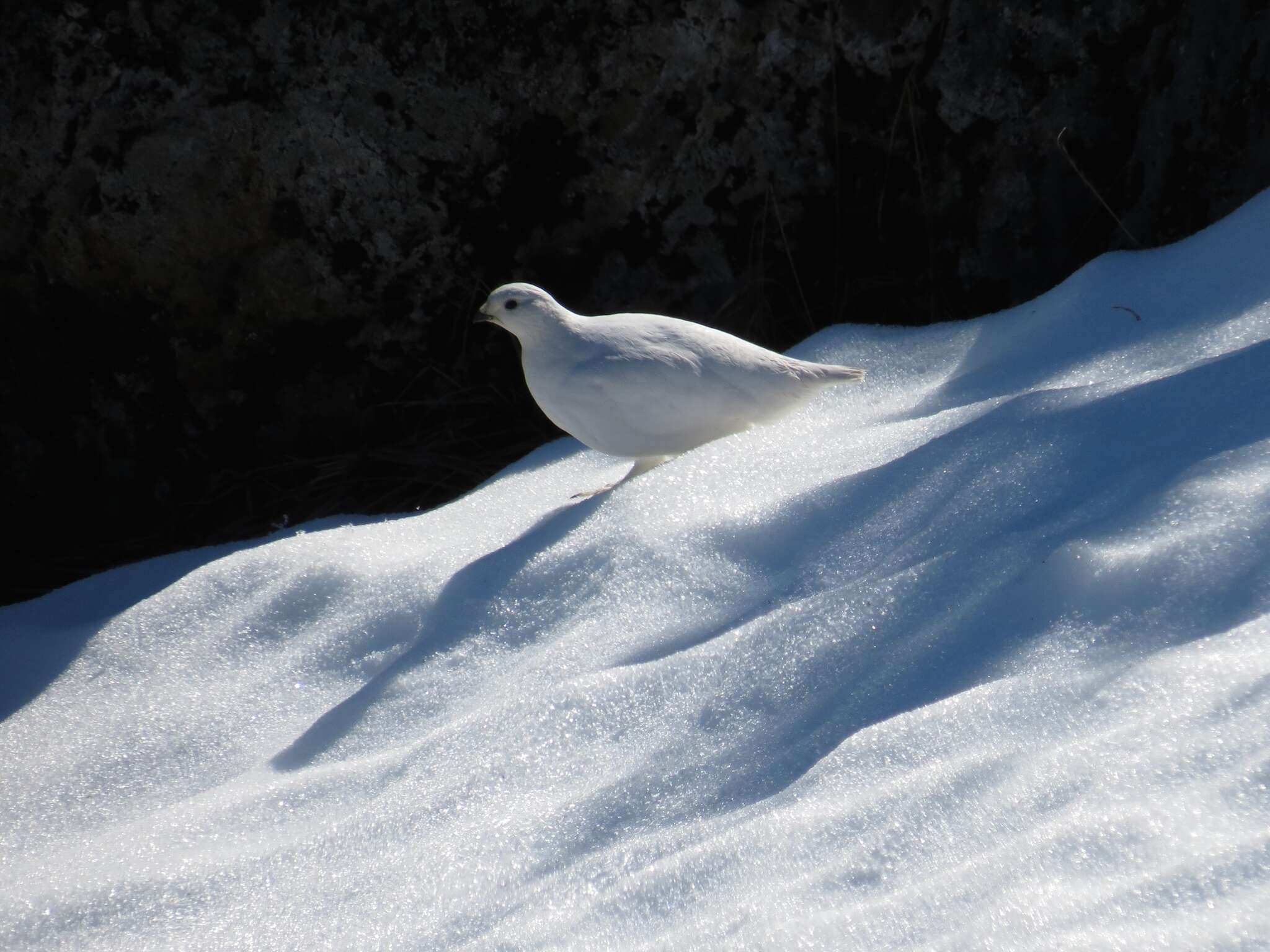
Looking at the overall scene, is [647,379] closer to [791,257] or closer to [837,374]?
[837,374]

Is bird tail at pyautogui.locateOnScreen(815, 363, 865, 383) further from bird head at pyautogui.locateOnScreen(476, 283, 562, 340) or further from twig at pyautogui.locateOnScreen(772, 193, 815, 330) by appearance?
twig at pyautogui.locateOnScreen(772, 193, 815, 330)


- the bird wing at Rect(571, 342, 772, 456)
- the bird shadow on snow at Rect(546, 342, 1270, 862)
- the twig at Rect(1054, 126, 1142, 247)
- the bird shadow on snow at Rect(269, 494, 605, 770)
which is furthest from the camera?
the twig at Rect(1054, 126, 1142, 247)

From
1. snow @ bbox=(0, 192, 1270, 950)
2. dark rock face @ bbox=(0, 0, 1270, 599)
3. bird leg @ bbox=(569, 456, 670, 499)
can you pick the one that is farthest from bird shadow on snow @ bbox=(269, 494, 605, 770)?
dark rock face @ bbox=(0, 0, 1270, 599)

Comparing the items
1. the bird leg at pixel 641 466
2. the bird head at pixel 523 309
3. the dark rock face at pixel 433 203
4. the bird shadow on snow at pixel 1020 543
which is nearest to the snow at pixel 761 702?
the bird shadow on snow at pixel 1020 543

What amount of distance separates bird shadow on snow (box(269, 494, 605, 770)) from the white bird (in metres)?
0.27

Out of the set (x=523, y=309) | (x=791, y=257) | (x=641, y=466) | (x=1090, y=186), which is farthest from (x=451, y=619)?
(x=1090, y=186)

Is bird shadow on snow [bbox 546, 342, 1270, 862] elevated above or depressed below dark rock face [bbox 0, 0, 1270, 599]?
below

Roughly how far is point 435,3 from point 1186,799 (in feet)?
10.00

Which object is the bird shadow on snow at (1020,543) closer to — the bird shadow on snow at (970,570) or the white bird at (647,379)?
the bird shadow on snow at (970,570)

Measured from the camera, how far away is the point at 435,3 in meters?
3.38

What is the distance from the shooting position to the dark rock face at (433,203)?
132 inches

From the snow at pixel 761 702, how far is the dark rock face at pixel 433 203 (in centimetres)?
100

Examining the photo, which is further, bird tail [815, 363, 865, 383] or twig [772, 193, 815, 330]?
twig [772, 193, 815, 330]

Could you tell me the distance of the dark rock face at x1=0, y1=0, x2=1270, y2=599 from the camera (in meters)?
3.35
